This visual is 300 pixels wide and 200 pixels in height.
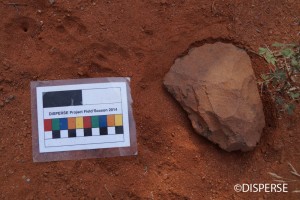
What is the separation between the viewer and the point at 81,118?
86.3 inches

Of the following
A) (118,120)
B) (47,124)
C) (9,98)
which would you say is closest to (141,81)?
→ (118,120)

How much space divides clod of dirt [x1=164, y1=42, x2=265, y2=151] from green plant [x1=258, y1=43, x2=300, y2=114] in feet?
0.36

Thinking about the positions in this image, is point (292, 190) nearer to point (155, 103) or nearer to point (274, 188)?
point (274, 188)

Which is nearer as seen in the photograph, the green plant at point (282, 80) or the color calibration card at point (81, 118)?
the green plant at point (282, 80)

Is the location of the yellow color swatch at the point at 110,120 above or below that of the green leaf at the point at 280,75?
below

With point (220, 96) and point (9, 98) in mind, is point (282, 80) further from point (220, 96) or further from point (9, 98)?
point (9, 98)

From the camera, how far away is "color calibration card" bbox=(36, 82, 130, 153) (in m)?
2.18

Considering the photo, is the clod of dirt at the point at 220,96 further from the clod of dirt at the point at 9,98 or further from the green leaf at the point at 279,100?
the clod of dirt at the point at 9,98

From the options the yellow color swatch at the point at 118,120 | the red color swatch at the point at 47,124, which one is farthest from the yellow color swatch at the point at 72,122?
the yellow color swatch at the point at 118,120

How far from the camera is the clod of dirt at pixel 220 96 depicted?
6.95ft

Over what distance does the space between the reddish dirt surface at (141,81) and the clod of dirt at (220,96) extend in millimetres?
82

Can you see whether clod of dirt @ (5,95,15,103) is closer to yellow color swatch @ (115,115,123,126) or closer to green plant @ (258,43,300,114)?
yellow color swatch @ (115,115,123,126)
